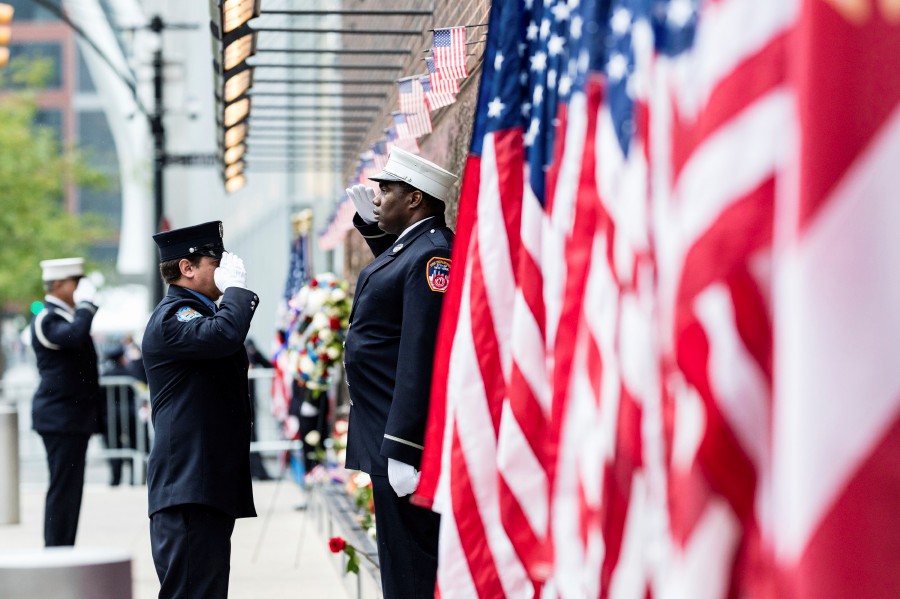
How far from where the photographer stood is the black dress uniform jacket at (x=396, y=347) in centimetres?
508

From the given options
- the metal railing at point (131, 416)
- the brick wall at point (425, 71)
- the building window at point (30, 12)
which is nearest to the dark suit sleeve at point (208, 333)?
the brick wall at point (425, 71)

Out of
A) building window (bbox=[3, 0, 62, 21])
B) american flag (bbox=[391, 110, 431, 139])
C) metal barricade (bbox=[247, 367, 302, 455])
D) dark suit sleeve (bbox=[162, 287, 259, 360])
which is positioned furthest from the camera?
building window (bbox=[3, 0, 62, 21])

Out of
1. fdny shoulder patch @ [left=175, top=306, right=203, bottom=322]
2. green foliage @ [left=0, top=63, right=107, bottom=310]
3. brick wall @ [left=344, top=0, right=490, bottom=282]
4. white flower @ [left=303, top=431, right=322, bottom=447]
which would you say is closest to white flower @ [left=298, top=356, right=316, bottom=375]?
white flower @ [left=303, top=431, right=322, bottom=447]

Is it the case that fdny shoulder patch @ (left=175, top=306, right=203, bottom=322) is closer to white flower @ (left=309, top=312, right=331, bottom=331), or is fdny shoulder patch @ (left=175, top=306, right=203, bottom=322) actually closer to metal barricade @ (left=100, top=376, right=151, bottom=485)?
white flower @ (left=309, top=312, right=331, bottom=331)

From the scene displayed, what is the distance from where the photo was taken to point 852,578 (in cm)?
196

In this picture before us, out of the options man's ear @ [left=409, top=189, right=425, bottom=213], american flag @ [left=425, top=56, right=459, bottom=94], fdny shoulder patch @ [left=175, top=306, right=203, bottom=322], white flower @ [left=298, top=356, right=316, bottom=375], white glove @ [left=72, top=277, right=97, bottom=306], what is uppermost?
american flag @ [left=425, top=56, right=459, bottom=94]

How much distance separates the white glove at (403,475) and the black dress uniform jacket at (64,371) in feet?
18.9

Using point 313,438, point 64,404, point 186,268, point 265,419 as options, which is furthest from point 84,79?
point 186,268

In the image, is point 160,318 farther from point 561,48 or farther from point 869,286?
point 869,286

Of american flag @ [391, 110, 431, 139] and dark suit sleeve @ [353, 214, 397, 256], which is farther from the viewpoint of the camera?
american flag @ [391, 110, 431, 139]

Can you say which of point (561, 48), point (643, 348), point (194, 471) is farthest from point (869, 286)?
point (194, 471)

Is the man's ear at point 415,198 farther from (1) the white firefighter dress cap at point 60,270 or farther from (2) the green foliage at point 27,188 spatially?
(2) the green foliage at point 27,188

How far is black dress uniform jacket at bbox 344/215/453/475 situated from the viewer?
5082 millimetres

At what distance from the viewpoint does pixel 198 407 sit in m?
6.02
